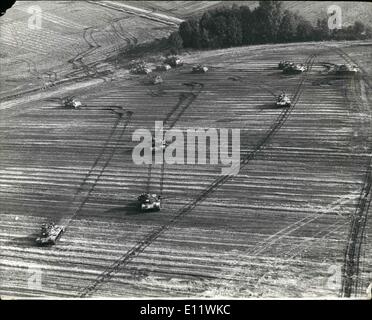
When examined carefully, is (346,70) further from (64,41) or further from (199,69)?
(64,41)

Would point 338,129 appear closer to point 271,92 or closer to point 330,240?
point 271,92

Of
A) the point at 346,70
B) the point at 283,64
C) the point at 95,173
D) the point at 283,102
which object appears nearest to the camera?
the point at 95,173

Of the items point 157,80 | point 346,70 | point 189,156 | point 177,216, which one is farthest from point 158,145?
point 346,70

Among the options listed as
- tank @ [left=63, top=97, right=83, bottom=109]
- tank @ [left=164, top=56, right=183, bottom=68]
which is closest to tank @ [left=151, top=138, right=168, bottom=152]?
tank @ [left=63, top=97, right=83, bottom=109]

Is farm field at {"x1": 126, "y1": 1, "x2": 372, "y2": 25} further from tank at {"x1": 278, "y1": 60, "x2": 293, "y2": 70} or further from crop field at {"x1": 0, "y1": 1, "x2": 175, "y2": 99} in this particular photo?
tank at {"x1": 278, "y1": 60, "x2": 293, "y2": 70}

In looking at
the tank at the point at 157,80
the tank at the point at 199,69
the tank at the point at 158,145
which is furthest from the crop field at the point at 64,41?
the tank at the point at 158,145

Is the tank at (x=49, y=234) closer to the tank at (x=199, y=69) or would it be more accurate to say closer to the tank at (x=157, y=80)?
the tank at (x=157, y=80)
